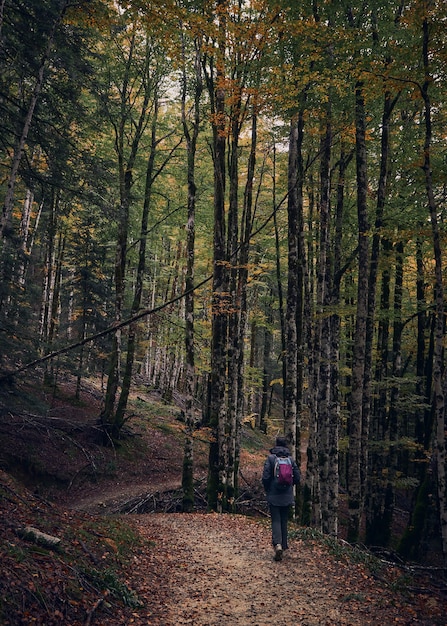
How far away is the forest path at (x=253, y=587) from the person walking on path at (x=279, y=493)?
321 millimetres

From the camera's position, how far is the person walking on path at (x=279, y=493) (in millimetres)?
7254

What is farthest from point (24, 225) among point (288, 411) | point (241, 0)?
point (288, 411)

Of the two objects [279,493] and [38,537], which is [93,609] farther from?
[279,493]

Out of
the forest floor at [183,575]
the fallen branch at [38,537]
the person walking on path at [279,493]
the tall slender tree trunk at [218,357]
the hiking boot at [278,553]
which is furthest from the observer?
Answer: the tall slender tree trunk at [218,357]

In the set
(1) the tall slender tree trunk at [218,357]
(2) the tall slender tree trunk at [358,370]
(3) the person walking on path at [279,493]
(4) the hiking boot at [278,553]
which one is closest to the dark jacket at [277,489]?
(3) the person walking on path at [279,493]

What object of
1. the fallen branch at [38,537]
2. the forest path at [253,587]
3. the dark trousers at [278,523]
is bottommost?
the forest path at [253,587]

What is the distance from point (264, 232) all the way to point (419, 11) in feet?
42.6

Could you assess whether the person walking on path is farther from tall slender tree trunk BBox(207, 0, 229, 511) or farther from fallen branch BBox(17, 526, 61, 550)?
tall slender tree trunk BBox(207, 0, 229, 511)

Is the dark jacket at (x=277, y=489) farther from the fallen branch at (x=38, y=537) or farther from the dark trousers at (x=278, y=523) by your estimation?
the fallen branch at (x=38, y=537)

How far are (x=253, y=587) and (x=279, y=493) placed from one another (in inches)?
62.3

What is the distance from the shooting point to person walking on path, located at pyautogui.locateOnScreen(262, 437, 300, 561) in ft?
23.8

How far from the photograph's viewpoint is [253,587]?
240 inches

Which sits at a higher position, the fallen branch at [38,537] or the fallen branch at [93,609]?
the fallen branch at [38,537]

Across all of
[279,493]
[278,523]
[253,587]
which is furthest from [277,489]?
[253,587]
